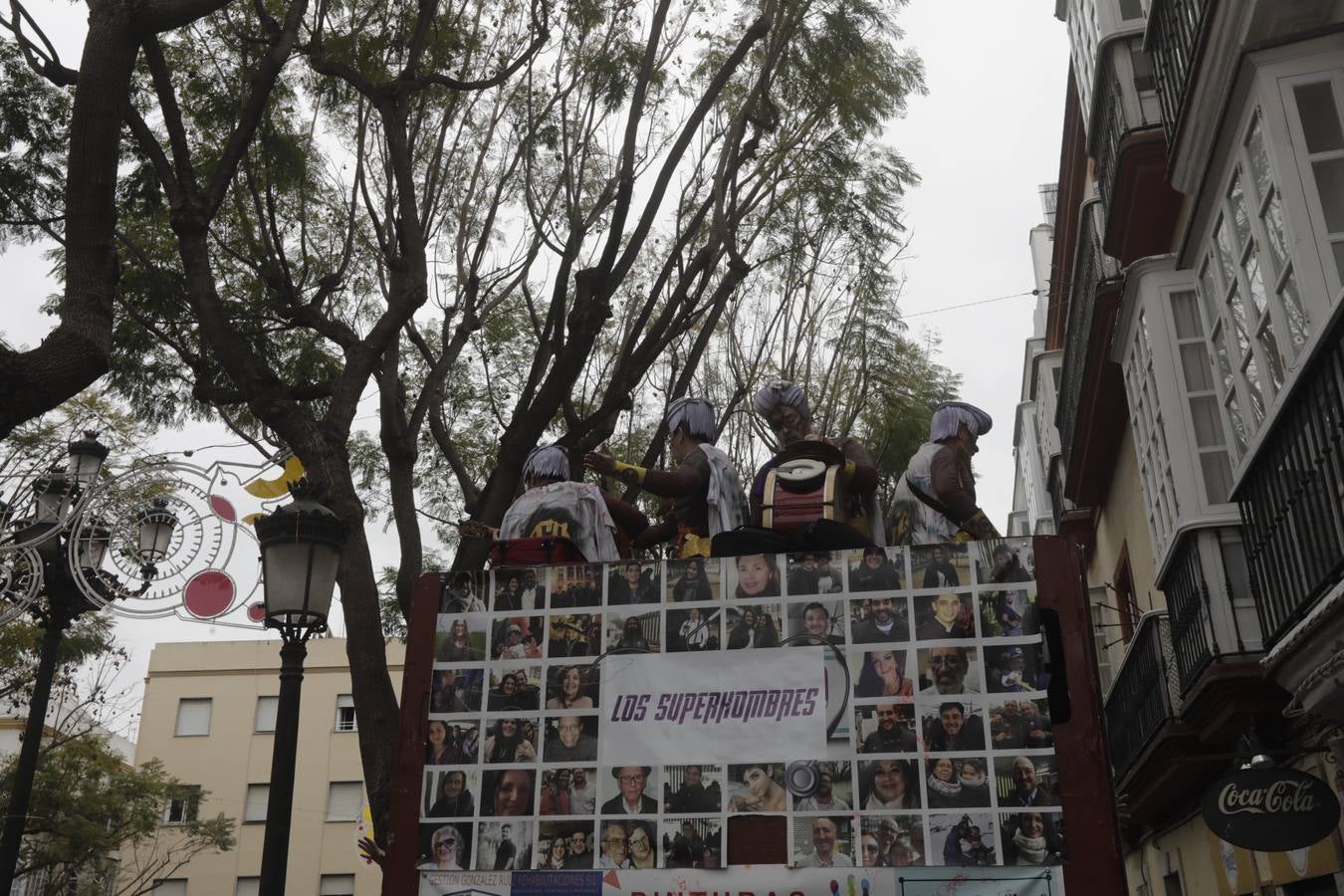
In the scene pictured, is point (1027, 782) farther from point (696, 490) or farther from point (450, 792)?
point (696, 490)

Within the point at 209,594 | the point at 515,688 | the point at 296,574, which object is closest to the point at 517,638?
the point at 515,688

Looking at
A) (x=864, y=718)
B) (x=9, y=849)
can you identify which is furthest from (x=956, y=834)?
(x=9, y=849)

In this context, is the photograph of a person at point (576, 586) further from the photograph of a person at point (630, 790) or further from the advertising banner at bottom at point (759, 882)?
the advertising banner at bottom at point (759, 882)

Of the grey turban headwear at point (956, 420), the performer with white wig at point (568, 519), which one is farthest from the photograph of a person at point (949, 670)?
the grey turban headwear at point (956, 420)

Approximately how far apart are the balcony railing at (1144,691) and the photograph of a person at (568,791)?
6538 mm

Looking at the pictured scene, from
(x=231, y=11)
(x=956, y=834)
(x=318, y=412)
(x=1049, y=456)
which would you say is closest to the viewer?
(x=956, y=834)

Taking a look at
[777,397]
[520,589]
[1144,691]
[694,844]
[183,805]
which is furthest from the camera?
[183,805]

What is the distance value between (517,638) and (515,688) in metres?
0.18

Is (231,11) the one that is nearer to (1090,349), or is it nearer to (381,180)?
(381,180)

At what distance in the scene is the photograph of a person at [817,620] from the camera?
14.2 feet

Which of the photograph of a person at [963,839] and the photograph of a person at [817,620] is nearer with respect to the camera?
the photograph of a person at [963,839]

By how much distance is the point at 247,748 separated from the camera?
36.6m

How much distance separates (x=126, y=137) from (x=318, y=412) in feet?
11.0

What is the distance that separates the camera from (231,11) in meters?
11.5
